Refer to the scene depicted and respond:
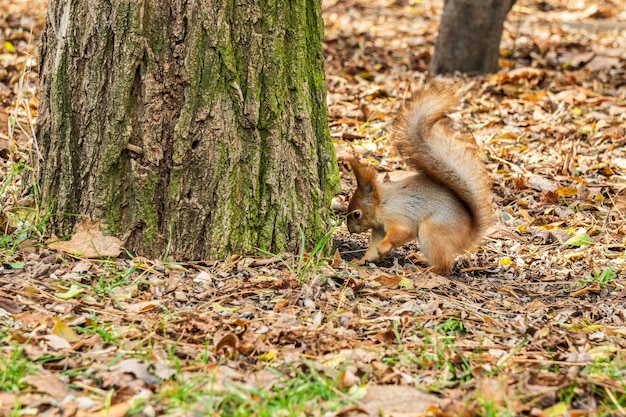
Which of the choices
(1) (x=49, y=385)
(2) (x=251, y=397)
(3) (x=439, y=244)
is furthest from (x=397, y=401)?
(3) (x=439, y=244)

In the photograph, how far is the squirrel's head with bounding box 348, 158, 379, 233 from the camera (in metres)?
3.90

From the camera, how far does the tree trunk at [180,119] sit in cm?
311

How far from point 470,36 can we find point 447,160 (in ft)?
11.4

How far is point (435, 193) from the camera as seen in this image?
379 cm

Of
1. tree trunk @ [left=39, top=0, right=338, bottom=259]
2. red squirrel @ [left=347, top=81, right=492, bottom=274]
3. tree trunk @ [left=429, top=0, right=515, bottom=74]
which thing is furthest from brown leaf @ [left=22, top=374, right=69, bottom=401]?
tree trunk @ [left=429, top=0, right=515, bottom=74]

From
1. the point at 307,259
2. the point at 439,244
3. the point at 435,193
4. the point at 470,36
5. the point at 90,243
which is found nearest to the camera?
the point at 90,243

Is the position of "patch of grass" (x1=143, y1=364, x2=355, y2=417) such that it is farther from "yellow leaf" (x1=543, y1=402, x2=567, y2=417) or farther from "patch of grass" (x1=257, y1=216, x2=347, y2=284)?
"patch of grass" (x1=257, y1=216, x2=347, y2=284)

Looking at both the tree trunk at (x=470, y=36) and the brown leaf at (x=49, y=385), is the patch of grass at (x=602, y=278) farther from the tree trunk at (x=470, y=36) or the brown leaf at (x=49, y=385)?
the tree trunk at (x=470, y=36)

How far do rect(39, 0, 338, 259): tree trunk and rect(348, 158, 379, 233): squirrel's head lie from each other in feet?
1.75

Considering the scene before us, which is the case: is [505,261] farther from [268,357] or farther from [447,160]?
[268,357]

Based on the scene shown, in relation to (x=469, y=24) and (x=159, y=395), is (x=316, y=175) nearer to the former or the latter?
(x=159, y=395)

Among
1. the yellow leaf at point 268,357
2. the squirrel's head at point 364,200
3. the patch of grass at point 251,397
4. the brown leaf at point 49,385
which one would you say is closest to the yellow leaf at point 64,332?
the brown leaf at point 49,385

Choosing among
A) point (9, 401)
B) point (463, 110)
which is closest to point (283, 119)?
point (9, 401)

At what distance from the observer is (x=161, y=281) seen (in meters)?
3.10
